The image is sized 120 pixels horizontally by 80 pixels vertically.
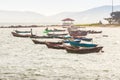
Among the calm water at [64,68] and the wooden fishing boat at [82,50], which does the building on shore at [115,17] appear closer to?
the wooden fishing boat at [82,50]

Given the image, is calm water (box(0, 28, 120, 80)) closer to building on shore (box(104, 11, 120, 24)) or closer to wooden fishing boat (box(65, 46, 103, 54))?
wooden fishing boat (box(65, 46, 103, 54))

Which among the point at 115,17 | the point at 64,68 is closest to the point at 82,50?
the point at 64,68

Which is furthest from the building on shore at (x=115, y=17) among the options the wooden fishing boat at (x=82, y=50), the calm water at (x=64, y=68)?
the calm water at (x=64, y=68)

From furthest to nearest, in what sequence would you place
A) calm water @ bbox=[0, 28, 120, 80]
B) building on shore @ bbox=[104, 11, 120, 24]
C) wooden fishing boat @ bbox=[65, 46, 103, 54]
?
building on shore @ bbox=[104, 11, 120, 24]
wooden fishing boat @ bbox=[65, 46, 103, 54]
calm water @ bbox=[0, 28, 120, 80]

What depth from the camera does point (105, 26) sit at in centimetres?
17425

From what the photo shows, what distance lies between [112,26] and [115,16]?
607cm

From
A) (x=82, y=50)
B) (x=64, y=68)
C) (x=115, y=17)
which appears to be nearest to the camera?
(x=64, y=68)

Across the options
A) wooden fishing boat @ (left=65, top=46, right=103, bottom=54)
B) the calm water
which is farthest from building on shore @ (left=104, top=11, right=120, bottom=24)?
the calm water

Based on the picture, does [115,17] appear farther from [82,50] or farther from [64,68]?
[64,68]

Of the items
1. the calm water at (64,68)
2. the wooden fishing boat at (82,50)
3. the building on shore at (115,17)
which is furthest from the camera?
the building on shore at (115,17)

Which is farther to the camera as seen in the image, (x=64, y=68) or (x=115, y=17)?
(x=115, y=17)

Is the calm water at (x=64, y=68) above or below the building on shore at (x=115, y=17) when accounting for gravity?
below

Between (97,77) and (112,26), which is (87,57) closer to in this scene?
(97,77)

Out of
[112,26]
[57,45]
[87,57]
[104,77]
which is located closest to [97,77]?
[104,77]
